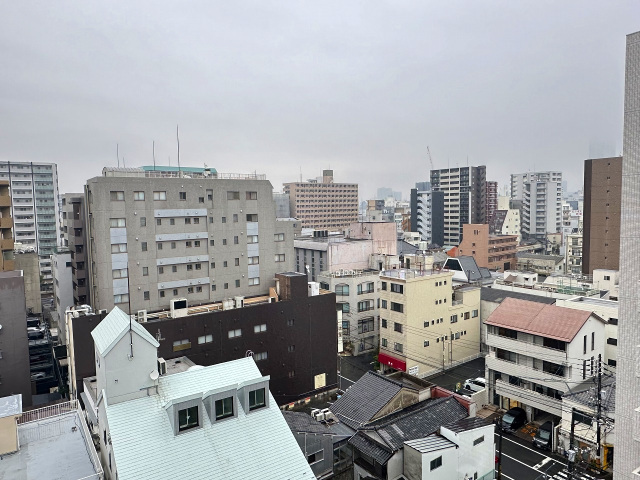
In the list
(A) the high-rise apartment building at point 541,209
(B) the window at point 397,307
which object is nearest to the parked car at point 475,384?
(B) the window at point 397,307

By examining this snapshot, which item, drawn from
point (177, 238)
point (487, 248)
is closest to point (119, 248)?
point (177, 238)

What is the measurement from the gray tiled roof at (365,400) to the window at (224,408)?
10500 mm

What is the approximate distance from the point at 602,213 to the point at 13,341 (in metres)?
76.1

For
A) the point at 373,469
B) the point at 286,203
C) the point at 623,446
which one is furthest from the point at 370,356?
the point at 286,203

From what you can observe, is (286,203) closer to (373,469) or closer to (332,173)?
(332,173)

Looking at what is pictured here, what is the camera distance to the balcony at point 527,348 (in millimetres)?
31344

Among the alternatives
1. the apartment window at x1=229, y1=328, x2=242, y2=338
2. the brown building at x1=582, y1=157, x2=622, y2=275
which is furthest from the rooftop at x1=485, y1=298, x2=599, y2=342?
the brown building at x1=582, y1=157, x2=622, y2=275

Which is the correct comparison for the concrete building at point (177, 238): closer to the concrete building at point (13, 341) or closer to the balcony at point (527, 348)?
the concrete building at point (13, 341)

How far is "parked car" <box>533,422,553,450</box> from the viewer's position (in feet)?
96.0

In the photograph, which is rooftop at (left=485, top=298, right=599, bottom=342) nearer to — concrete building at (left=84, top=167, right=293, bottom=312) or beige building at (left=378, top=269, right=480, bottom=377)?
beige building at (left=378, top=269, right=480, bottom=377)

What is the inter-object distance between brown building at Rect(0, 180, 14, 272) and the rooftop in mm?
43263

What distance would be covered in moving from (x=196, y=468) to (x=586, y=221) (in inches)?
2867

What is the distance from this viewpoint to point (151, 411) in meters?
16.0

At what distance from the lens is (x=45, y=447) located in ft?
54.9
